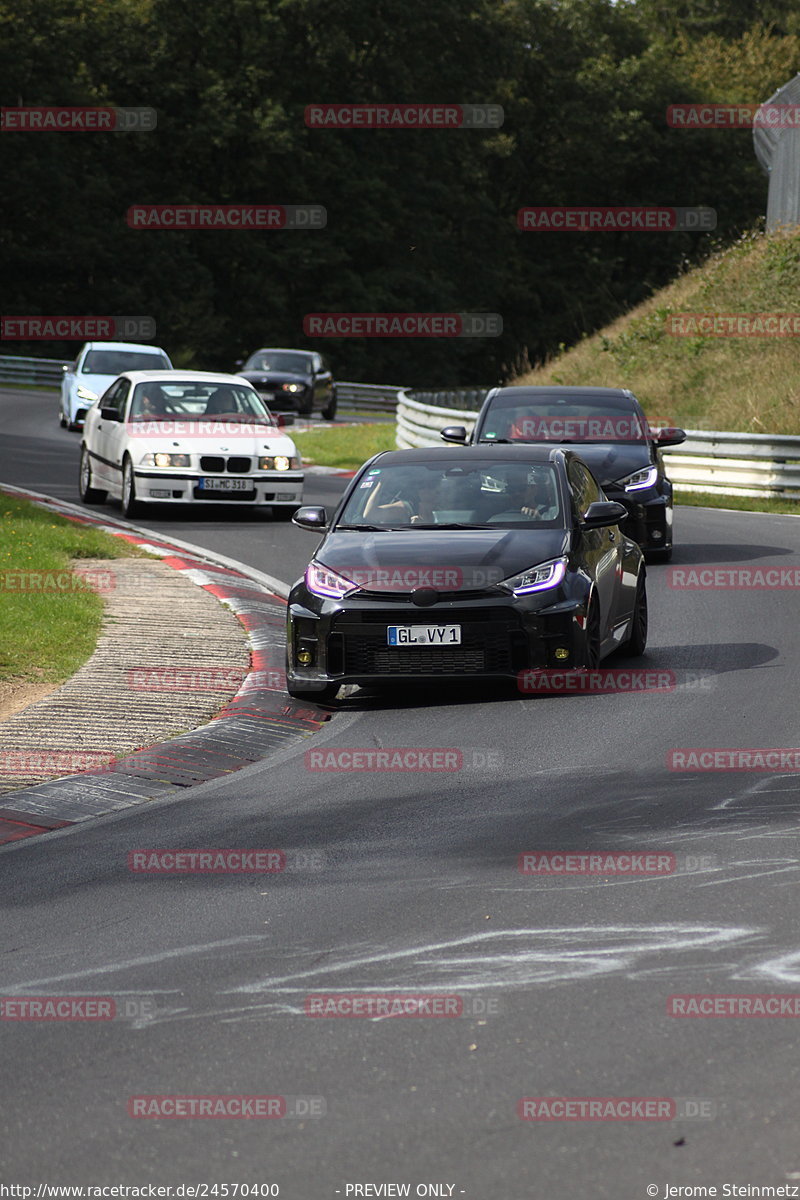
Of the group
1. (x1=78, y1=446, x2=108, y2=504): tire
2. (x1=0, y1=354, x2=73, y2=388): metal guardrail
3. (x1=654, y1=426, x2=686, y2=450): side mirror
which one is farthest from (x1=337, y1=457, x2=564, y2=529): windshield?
(x1=0, y1=354, x2=73, y2=388): metal guardrail

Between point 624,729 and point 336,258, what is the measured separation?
61296 millimetres

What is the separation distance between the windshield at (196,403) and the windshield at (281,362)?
816 inches

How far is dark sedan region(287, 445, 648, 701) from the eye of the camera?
1059 centimetres

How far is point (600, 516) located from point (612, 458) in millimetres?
6169

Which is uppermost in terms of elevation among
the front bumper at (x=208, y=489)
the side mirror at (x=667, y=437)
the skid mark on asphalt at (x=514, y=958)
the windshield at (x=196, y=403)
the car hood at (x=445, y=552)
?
the windshield at (x=196, y=403)

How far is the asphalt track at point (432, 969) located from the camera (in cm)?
429

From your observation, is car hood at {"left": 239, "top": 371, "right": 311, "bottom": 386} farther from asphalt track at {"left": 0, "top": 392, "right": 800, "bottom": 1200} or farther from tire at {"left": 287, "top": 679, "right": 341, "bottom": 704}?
asphalt track at {"left": 0, "top": 392, "right": 800, "bottom": 1200}

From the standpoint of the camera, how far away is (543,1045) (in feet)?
16.3

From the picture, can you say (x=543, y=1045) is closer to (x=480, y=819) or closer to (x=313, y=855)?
(x=313, y=855)

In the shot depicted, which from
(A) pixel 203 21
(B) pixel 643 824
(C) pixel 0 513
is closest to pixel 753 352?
(C) pixel 0 513

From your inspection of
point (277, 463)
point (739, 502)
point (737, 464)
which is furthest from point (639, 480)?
point (737, 464)

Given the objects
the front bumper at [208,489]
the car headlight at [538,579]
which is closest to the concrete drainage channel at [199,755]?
the car headlight at [538,579]

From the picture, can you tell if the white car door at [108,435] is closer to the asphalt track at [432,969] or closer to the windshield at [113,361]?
the windshield at [113,361]

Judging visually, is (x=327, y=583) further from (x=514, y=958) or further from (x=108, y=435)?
(x=108, y=435)
